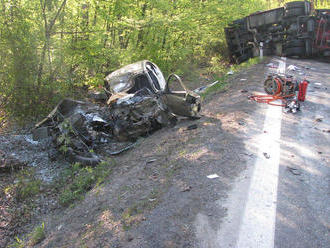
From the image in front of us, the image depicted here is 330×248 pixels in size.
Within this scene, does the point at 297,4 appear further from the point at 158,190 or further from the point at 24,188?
the point at 24,188

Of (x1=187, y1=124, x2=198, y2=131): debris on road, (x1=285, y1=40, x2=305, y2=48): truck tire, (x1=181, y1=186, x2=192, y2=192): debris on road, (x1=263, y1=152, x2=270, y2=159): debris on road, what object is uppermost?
(x1=285, y1=40, x2=305, y2=48): truck tire

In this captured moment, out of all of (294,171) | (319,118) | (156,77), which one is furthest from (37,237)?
(156,77)

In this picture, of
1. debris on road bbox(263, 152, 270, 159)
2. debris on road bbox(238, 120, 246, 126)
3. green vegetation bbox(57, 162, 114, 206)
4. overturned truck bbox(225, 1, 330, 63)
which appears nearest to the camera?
debris on road bbox(263, 152, 270, 159)

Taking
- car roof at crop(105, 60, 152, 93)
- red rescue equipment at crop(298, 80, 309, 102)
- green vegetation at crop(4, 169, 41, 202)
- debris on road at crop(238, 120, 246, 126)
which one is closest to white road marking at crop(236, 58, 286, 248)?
debris on road at crop(238, 120, 246, 126)

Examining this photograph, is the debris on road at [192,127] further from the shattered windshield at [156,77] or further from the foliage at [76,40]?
the foliage at [76,40]

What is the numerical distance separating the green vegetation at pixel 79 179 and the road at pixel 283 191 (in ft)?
9.61

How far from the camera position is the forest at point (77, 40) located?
8.31 meters

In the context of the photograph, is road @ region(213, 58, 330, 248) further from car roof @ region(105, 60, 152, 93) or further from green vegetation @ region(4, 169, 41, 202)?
car roof @ region(105, 60, 152, 93)

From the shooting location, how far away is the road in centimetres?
297

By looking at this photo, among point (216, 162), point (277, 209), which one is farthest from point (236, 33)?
point (277, 209)

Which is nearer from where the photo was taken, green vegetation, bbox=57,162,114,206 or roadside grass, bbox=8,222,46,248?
roadside grass, bbox=8,222,46,248

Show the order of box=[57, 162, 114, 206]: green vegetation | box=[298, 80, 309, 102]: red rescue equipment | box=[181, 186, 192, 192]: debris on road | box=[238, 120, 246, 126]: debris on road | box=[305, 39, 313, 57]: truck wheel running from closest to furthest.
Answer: box=[181, 186, 192, 192]: debris on road
box=[57, 162, 114, 206]: green vegetation
box=[238, 120, 246, 126]: debris on road
box=[298, 80, 309, 102]: red rescue equipment
box=[305, 39, 313, 57]: truck wheel

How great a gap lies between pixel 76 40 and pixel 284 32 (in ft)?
31.2

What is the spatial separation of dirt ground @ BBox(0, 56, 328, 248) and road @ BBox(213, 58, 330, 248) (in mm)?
179
